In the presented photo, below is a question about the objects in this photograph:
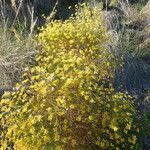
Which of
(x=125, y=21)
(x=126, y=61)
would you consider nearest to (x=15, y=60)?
(x=126, y=61)

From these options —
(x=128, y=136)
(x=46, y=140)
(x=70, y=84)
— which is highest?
(x=70, y=84)

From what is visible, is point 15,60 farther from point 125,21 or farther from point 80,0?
point 80,0

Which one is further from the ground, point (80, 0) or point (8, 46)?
point (8, 46)

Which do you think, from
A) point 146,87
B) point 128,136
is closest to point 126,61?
point 146,87

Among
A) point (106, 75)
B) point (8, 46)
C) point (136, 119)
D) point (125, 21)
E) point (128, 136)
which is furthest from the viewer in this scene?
point (125, 21)

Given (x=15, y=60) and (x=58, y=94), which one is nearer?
(x=58, y=94)

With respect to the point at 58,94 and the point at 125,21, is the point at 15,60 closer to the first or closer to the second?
the point at 58,94

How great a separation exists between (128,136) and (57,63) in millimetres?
1086

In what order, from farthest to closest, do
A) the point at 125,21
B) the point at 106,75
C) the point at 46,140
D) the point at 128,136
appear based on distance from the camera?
the point at 125,21 → the point at 106,75 → the point at 128,136 → the point at 46,140

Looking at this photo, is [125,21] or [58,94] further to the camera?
[125,21]

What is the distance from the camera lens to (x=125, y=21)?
7.27m

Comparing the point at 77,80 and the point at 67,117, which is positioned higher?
the point at 77,80

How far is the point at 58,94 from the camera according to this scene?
390 centimetres

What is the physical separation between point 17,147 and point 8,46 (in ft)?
6.04
